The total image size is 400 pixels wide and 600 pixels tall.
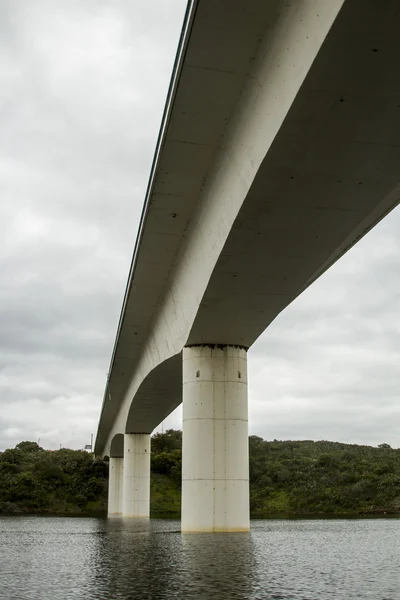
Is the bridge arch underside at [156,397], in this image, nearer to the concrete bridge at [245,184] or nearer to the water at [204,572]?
the concrete bridge at [245,184]

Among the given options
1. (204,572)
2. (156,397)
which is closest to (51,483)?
(156,397)

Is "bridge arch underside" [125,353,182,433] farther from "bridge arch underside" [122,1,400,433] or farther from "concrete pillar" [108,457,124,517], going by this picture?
"concrete pillar" [108,457,124,517]

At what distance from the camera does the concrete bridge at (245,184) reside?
8094 millimetres

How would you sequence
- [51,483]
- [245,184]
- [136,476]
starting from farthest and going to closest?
[51,483] → [136,476] → [245,184]

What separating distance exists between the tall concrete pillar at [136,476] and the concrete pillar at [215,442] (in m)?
22.3

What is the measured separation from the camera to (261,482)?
66312mm

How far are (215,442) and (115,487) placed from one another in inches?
1667

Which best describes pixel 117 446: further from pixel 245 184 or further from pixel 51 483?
pixel 245 184

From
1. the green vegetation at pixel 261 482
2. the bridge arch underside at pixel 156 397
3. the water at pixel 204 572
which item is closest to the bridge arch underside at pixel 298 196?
the bridge arch underside at pixel 156 397

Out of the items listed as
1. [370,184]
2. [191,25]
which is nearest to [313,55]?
[191,25]

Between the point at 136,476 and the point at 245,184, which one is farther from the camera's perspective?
the point at 136,476

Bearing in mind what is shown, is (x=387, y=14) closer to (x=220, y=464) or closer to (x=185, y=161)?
(x=185, y=161)

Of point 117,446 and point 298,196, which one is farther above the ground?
point 298,196

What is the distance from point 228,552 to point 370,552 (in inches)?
103
